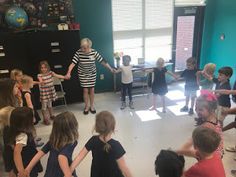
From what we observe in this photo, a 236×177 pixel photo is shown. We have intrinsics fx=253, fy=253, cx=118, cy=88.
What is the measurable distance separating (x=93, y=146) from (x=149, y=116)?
2768mm

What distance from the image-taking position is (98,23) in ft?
18.2

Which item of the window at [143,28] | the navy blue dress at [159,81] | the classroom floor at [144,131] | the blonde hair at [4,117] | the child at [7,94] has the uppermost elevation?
the window at [143,28]

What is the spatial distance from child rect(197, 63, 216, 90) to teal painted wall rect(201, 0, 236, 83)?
1668mm

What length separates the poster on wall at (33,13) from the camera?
4541mm

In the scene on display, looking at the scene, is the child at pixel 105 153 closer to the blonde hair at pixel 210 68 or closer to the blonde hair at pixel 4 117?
the blonde hair at pixel 4 117

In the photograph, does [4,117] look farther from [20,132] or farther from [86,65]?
[86,65]

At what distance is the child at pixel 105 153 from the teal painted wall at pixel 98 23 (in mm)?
3745

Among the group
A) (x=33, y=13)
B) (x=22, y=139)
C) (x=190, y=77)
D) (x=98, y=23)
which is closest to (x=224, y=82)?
(x=190, y=77)

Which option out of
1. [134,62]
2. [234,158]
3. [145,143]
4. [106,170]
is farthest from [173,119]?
[106,170]

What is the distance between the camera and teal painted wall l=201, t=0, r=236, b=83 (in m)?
5.70

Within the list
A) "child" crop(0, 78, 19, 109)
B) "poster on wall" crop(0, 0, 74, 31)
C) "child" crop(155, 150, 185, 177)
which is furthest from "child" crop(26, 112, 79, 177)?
"poster on wall" crop(0, 0, 74, 31)

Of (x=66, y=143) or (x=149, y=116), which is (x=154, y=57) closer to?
(x=149, y=116)

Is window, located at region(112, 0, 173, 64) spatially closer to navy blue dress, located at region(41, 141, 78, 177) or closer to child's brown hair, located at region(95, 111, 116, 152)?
child's brown hair, located at region(95, 111, 116, 152)

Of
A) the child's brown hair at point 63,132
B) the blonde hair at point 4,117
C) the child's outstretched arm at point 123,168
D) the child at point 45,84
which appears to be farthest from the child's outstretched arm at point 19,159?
the child at point 45,84
